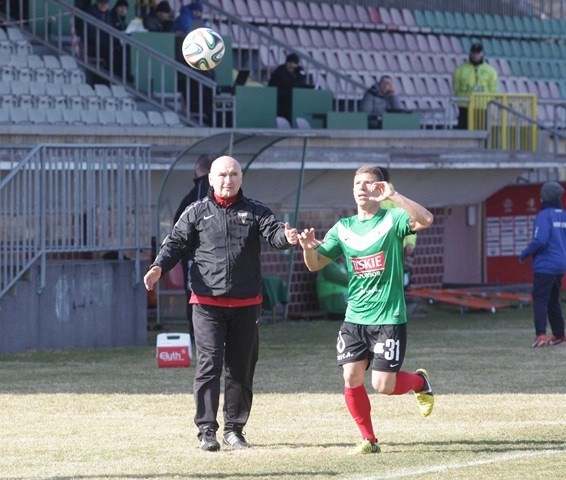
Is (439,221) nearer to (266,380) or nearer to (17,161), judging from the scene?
(17,161)

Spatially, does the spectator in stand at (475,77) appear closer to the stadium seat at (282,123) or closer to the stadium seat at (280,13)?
the stadium seat at (280,13)

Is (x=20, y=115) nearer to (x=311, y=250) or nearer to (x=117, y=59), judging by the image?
(x=117, y=59)

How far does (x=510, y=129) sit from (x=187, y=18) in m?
6.05

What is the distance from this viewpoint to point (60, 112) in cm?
1945

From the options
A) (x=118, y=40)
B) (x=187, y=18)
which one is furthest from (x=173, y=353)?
(x=187, y=18)

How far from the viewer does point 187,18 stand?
23250 mm

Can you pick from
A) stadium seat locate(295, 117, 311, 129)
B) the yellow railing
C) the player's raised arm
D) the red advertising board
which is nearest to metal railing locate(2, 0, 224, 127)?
stadium seat locate(295, 117, 311, 129)

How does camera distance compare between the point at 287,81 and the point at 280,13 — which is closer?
the point at 287,81

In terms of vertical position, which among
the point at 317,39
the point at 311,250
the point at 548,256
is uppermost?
the point at 317,39

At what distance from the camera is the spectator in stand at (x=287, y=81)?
22281 mm

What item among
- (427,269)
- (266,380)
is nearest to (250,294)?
(266,380)

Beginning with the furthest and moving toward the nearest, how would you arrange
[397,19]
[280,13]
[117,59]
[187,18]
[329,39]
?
[397,19] → [329,39] → [280,13] → [187,18] → [117,59]

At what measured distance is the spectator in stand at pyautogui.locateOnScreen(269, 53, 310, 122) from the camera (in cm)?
2228

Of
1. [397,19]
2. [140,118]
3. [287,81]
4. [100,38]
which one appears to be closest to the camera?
[140,118]
